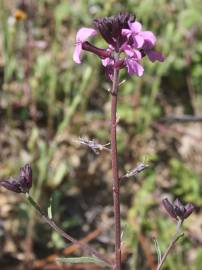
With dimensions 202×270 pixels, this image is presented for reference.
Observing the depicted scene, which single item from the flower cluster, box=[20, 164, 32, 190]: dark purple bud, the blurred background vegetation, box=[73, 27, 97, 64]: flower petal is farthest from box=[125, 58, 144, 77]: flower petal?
the blurred background vegetation

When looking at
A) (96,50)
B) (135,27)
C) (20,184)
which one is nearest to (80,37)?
(96,50)

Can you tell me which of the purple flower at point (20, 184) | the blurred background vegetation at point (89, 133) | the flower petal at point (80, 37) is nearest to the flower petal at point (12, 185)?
the purple flower at point (20, 184)

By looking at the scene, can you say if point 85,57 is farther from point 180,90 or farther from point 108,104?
point 180,90

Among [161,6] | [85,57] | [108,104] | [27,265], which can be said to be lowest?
[27,265]

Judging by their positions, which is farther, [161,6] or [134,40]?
[161,6]

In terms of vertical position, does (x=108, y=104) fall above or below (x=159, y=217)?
above

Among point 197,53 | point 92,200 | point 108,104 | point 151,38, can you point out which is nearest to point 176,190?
point 92,200

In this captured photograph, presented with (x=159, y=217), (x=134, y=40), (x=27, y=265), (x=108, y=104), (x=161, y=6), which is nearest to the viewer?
(x=134, y=40)
